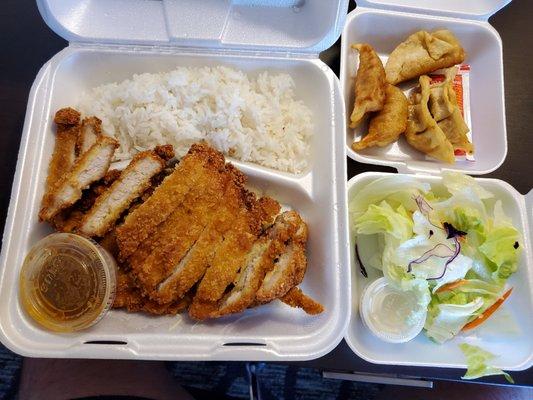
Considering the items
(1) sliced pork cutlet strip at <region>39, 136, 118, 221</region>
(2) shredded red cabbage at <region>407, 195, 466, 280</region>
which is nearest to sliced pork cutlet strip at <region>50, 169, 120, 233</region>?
(1) sliced pork cutlet strip at <region>39, 136, 118, 221</region>

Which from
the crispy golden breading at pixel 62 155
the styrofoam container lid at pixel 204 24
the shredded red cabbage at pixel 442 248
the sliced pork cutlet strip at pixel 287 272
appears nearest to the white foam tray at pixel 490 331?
the shredded red cabbage at pixel 442 248

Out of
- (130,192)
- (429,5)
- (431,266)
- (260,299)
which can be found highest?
(429,5)

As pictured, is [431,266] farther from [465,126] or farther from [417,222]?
[465,126]

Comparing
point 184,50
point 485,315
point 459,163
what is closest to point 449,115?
point 459,163

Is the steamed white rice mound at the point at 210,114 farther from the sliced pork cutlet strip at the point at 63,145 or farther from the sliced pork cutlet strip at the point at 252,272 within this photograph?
the sliced pork cutlet strip at the point at 252,272

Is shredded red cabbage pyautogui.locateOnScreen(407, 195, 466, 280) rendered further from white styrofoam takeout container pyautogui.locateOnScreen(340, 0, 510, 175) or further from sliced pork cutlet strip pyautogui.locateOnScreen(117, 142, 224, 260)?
sliced pork cutlet strip pyautogui.locateOnScreen(117, 142, 224, 260)

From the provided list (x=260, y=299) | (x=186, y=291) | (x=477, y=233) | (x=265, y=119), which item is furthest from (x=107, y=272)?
(x=477, y=233)
